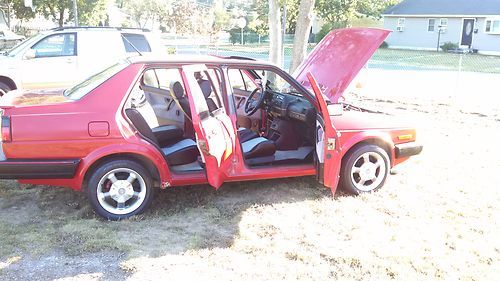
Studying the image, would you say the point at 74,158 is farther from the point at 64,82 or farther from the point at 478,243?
the point at 64,82

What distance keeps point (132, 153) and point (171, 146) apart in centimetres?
87

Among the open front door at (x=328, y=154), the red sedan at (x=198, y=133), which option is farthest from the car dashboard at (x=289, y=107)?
the open front door at (x=328, y=154)

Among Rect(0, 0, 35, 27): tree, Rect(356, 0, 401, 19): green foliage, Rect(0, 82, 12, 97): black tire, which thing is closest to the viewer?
Rect(0, 82, 12, 97): black tire

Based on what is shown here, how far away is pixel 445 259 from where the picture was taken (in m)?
4.04

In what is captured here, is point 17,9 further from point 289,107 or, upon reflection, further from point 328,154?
point 328,154

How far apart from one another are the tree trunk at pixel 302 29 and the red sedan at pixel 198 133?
558 cm

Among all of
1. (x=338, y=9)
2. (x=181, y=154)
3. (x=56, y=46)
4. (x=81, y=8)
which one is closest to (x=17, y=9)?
(x=81, y=8)

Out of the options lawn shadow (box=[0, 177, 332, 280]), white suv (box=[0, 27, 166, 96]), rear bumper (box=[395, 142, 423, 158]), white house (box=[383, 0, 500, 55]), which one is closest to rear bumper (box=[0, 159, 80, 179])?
lawn shadow (box=[0, 177, 332, 280])

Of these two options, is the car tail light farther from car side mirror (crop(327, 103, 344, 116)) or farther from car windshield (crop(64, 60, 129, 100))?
car side mirror (crop(327, 103, 344, 116))

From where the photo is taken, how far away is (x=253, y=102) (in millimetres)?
5984

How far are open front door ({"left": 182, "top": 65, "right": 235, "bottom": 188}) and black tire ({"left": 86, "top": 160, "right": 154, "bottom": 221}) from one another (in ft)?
2.14

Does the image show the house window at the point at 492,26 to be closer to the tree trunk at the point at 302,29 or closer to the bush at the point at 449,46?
the bush at the point at 449,46

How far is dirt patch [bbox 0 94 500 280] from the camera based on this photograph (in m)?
3.80

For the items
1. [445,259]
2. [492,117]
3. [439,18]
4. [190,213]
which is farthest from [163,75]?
[439,18]
